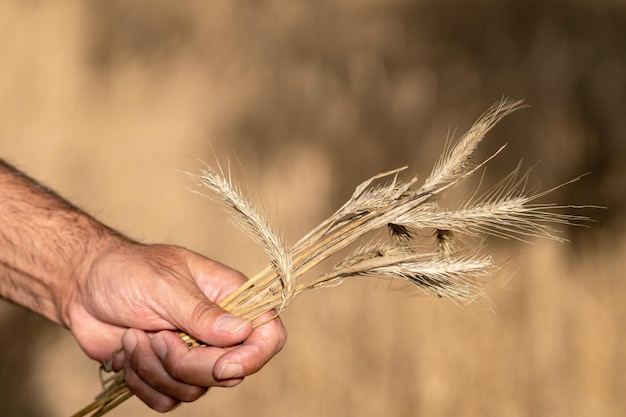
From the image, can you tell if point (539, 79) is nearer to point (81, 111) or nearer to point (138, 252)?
point (138, 252)

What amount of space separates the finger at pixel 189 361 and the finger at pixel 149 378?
32 mm

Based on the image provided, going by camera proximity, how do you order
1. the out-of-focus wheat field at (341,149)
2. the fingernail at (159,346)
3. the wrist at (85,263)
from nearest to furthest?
the fingernail at (159,346) < the wrist at (85,263) < the out-of-focus wheat field at (341,149)

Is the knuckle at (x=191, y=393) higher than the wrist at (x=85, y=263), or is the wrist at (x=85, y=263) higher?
the wrist at (x=85, y=263)

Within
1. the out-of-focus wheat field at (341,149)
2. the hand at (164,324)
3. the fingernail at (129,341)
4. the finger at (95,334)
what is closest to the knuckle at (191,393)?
Answer: the hand at (164,324)

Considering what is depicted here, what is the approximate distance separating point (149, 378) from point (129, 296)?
161mm

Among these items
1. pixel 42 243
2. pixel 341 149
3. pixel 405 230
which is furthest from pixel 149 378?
pixel 341 149

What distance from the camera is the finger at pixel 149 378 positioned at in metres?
1.73

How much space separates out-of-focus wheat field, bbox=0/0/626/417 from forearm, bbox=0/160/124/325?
66 cm

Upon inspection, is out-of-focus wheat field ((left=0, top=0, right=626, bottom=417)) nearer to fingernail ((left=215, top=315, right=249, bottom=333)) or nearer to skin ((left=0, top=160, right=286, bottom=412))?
skin ((left=0, top=160, right=286, bottom=412))

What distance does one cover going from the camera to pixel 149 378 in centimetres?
174

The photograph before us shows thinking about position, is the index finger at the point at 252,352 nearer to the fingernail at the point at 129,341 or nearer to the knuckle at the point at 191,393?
the knuckle at the point at 191,393

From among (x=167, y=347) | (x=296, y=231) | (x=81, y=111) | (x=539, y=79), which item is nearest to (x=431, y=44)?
(x=539, y=79)

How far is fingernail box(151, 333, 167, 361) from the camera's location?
1.71 meters

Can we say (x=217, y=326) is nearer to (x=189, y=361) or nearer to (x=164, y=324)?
(x=189, y=361)
